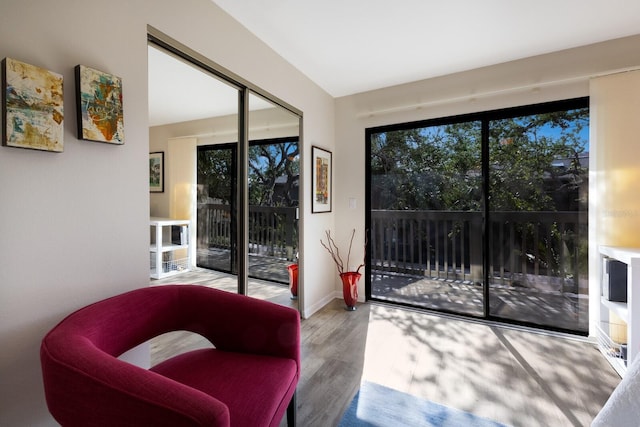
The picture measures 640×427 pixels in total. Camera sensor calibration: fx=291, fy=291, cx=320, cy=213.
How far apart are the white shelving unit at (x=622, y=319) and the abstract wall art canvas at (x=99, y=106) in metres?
2.96

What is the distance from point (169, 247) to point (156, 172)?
1.48 feet

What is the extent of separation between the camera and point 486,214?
2.83m

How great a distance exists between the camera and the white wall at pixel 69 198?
3.37 feet

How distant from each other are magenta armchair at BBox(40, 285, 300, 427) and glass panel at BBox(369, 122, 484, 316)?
7.49ft

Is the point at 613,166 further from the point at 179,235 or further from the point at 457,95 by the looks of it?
the point at 179,235

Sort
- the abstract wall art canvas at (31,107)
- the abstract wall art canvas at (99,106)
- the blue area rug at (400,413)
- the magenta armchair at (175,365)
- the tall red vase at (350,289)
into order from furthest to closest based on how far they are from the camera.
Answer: the tall red vase at (350,289) → the blue area rug at (400,413) → the abstract wall art canvas at (99,106) → the abstract wall art canvas at (31,107) → the magenta armchair at (175,365)

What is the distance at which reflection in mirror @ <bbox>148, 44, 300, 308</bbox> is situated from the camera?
5.57 ft

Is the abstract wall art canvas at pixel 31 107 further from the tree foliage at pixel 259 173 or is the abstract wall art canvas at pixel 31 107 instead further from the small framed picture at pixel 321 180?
the small framed picture at pixel 321 180

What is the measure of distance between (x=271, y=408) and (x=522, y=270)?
9.21 ft

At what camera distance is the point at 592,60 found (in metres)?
2.37

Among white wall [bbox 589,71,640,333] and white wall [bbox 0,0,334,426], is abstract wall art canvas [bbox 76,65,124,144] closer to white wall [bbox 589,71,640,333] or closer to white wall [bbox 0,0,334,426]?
white wall [bbox 0,0,334,426]

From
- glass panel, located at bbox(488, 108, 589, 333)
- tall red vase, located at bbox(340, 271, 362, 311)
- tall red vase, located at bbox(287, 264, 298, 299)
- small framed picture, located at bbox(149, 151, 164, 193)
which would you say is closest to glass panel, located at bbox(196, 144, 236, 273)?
small framed picture, located at bbox(149, 151, 164, 193)

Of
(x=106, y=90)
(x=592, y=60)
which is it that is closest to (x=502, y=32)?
(x=592, y=60)

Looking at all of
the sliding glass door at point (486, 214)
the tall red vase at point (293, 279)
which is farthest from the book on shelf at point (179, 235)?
the sliding glass door at point (486, 214)
